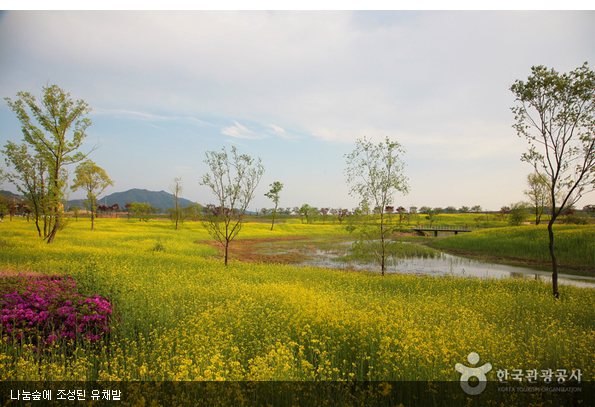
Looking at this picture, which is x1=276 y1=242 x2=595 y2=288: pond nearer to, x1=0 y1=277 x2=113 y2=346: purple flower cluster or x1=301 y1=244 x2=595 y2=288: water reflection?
x1=301 y1=244 x2=595 y2=288: water reflection

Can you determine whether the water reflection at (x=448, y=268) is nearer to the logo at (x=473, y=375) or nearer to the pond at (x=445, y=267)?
the pond at (x=445, y=267)

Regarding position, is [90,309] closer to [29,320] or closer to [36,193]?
[29,320]

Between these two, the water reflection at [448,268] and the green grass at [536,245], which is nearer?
the water reflection at [448,268]

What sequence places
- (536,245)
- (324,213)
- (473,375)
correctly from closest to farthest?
(473,375) < (536,245) < (324,213)

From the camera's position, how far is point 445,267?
20.6m

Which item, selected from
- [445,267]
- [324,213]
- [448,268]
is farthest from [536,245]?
[324,213]

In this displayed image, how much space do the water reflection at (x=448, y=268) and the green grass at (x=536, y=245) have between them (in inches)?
132

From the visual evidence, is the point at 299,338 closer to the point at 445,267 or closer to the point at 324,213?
the point at 445,267

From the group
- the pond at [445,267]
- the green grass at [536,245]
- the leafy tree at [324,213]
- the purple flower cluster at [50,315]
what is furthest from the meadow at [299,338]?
the leafy tree at [324,213]

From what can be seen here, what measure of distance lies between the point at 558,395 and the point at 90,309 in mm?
8211

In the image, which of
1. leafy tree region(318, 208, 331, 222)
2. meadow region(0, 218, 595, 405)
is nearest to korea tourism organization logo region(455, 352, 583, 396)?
meadow region(0, 218, 595, 405)

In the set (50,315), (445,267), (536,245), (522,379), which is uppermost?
(50,315)

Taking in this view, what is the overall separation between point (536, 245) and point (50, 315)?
31.6m

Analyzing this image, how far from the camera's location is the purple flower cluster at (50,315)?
4906mm
